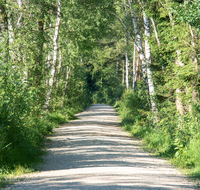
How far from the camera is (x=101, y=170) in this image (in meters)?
7.30

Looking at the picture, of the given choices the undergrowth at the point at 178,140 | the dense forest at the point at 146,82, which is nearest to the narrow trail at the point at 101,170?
the undergrowth at the point at 178,140

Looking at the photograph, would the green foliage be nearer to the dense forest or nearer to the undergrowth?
the dense forest

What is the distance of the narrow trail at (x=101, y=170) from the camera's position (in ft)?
19.2

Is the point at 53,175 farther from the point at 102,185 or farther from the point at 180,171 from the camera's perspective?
the point at 180,171

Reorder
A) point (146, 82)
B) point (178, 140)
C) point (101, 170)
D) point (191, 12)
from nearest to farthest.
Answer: point (101, 170), point (191, 12), point (178, 140), point (146, 82)

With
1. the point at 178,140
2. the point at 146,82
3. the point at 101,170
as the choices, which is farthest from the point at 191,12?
the point at 146,82

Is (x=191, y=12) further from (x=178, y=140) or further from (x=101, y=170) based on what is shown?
(x=101, y=170)

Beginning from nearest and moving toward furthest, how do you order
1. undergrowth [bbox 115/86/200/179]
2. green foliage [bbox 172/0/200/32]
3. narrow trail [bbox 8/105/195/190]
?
narrow trail [bbox 8/105/195/190], green foliage [bbox 172/0/200/32], undergrowth [bbox 115/86/200/179]

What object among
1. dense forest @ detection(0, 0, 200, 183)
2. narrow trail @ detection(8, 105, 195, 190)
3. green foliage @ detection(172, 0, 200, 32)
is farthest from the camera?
dense forest @ detection(0, 0, 200, 183)

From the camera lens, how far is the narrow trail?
5.86m

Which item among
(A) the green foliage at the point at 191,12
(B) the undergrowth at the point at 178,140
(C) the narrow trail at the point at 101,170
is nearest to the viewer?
(C) the narrow trail at the point at 101,170

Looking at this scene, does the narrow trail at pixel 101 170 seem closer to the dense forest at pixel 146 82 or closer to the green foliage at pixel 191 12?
the dense forest at pixel 146 82

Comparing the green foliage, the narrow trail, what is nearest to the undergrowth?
the narrow trail

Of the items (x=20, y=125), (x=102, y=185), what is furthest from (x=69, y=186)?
(x=20, y=125)
